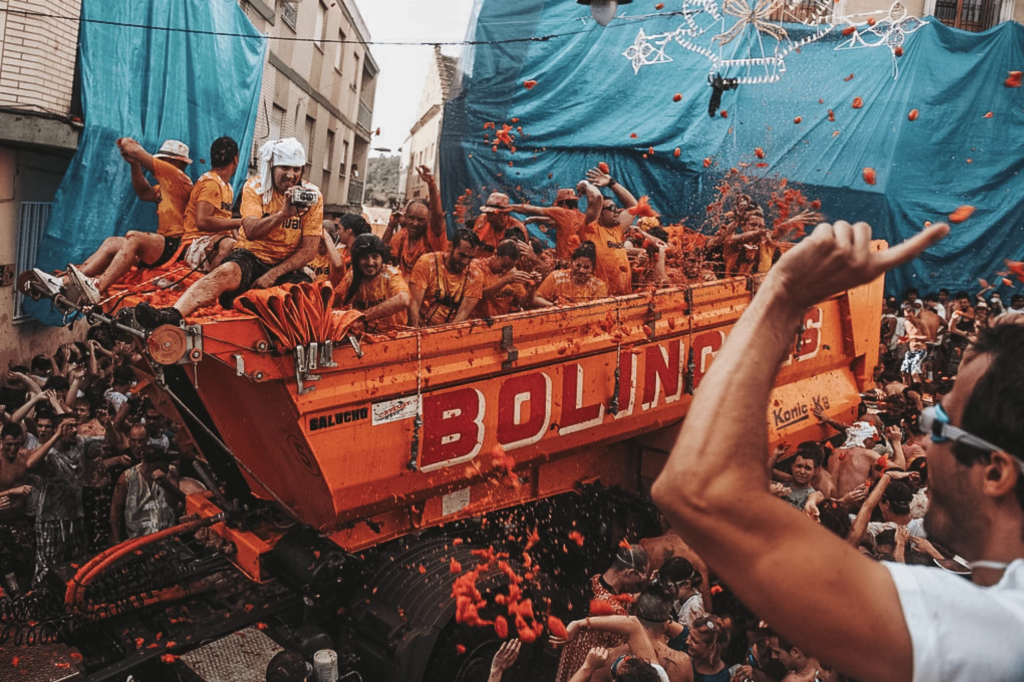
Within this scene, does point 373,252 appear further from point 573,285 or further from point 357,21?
point 357,21

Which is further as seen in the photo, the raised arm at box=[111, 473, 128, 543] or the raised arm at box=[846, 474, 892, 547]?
the raised arm at box=[111, 473, 128, 543]

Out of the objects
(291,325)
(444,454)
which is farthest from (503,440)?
(291,325)

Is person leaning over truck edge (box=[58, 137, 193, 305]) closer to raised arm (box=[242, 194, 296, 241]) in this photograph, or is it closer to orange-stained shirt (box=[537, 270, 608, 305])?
raised arm (box=[242, 194, 296, 241])

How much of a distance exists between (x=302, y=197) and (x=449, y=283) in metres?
1.71

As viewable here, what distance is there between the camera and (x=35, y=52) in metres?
8.49

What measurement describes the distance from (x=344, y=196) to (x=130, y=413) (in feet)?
61.6

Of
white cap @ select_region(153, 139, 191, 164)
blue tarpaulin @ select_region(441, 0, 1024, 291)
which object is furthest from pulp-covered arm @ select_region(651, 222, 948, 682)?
blue tarpaulin @ select_region(441, 0, 1024, 291)

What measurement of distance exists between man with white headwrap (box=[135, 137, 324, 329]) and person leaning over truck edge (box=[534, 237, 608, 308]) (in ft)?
6.74

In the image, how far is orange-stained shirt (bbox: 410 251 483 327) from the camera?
6.02 m

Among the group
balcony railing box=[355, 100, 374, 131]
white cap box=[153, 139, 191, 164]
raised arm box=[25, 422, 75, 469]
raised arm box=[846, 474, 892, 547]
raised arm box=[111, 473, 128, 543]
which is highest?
balcony railing box=[355, 100, 374, 131]

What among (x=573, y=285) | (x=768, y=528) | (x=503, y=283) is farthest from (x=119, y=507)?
(x=768, y=528)

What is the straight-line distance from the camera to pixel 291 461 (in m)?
4.24

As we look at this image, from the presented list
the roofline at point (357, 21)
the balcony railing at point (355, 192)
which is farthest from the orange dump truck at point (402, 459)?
the balcony railing at point (355, 192)

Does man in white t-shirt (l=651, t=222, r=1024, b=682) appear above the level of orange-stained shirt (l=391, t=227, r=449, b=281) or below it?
below
